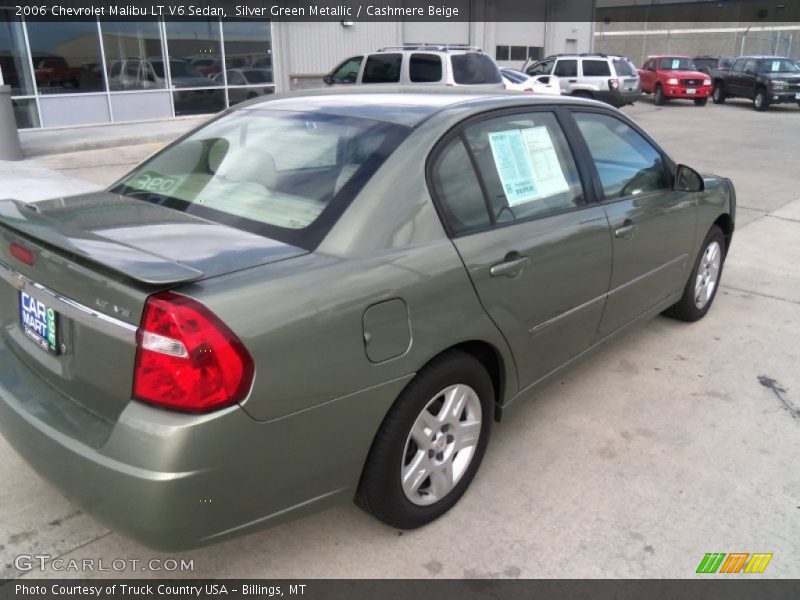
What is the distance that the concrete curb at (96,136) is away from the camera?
11344 mm

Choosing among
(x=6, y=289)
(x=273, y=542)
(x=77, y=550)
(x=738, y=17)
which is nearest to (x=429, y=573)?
(x=273, y=542)

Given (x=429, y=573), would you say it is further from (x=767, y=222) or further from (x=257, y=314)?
(x=767, y=222)

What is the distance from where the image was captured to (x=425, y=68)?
1306 centimetres

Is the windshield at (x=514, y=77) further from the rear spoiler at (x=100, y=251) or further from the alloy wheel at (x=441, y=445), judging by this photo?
the rear spoiler at (x=100, y=251)

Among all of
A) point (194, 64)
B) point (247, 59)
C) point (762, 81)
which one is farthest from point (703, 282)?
point (762, 81)

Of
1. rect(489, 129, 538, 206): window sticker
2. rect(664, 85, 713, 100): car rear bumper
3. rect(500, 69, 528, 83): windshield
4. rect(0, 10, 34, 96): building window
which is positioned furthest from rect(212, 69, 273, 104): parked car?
rect(664, 85, 713, 100): car rear bumper

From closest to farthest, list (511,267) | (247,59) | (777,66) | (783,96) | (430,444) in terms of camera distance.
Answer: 1. (430,444)
2. (511,267)
3. (247,59)
4. (783,96)
5. (777,66)

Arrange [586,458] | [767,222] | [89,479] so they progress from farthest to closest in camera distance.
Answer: [767,222], [586,458], [89,479]

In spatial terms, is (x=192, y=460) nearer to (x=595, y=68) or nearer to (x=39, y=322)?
(x=39, y=322)

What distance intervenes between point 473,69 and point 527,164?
11.1m

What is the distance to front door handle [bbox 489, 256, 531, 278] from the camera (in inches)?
102

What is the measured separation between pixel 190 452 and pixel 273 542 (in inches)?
35.2

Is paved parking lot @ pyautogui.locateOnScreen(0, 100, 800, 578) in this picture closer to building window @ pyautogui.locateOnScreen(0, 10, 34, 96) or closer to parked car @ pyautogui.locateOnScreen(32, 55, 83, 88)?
building window @ pyautogui.locateOnScreen(0, 10, 34, 96)

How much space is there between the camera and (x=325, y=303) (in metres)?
2.03
